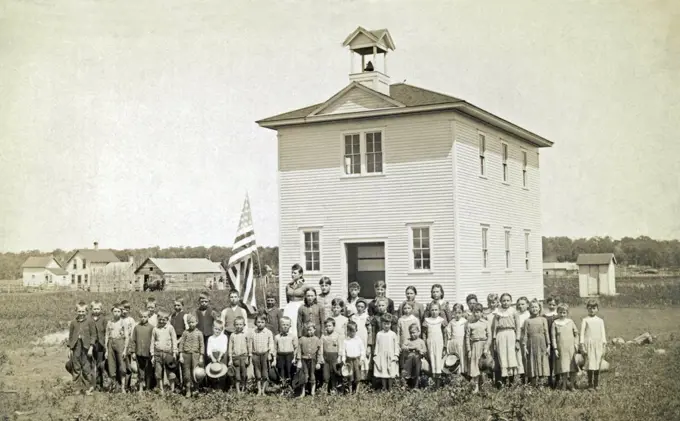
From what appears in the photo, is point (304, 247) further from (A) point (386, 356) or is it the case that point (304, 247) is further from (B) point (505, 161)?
(A) point (386, 356)

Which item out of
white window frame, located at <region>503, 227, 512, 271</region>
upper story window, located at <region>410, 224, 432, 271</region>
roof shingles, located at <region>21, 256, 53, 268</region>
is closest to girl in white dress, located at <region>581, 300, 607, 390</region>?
upper story window, located at <region>410, 224, 432, 271</region>

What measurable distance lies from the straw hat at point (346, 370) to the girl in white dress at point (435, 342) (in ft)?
4.02

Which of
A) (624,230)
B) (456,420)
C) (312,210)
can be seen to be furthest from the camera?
(312,210)

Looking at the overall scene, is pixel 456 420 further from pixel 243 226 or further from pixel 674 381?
pixel 243 226

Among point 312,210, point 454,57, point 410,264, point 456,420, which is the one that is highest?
point 454,57

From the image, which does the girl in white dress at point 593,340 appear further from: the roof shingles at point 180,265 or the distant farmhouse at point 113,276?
the distant farmhouse at point 113,276

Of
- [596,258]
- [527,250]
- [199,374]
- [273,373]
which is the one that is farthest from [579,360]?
[527,250]

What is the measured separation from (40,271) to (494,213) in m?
11.1

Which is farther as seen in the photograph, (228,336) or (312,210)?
(312,210)

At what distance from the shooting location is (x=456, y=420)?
1009 centimetres

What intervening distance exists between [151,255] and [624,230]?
1322 cm

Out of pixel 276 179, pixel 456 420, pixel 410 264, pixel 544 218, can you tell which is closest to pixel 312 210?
pixel 276 179

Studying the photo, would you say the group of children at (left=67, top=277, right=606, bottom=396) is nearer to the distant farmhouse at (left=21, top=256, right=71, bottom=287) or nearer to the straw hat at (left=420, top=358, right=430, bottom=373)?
the straw hat at (left=420, top=358, right=430, bottom=373)

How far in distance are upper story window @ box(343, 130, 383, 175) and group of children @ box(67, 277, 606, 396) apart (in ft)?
18.5
